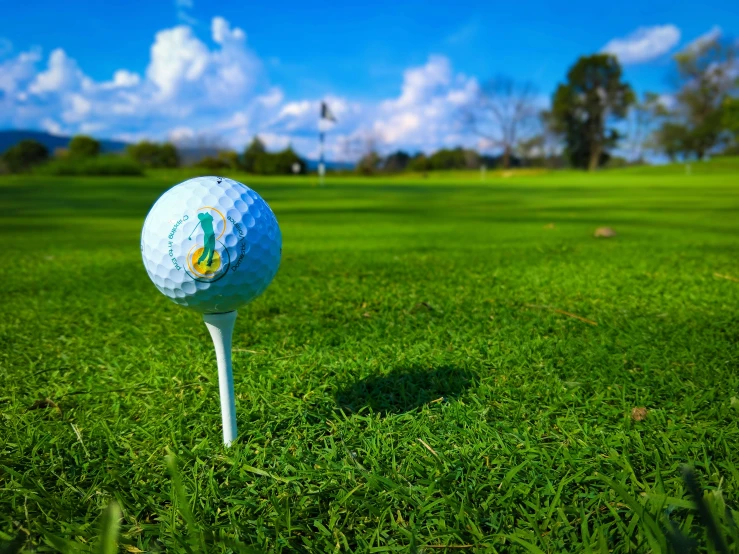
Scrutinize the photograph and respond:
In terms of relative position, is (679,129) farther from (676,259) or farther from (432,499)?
(432,499)

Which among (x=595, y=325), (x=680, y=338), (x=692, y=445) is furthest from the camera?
(x=595, y=325)

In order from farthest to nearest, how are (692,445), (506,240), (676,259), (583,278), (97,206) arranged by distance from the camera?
(97,206) → (506,240) → (676,259) → (583,278) → (692,445)

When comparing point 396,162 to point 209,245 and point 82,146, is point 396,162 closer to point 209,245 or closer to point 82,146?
point 82,146

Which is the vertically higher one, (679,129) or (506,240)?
(679,129)

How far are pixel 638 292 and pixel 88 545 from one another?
3.15 m

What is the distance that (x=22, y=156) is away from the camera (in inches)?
1486

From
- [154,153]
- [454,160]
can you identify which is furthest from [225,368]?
[454,160]

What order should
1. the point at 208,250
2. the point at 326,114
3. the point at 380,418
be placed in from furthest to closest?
the point at 326,114 → the point at 380,418 → the point at 208,250

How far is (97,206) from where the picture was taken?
10.8 m

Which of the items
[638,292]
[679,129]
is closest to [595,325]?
[638,292]

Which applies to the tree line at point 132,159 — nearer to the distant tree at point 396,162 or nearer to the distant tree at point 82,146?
the distant tree at point 82,146

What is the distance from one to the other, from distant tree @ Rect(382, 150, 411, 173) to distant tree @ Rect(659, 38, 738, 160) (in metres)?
28.6

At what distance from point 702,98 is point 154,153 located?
50460mm

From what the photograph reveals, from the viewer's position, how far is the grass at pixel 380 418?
112 cm
